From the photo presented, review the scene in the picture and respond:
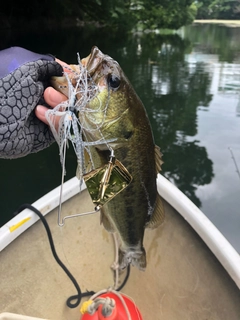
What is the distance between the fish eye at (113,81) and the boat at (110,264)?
1.62m

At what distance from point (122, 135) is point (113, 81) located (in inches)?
9.2

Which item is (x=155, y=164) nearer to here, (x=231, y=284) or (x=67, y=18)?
(x=231, y=284)

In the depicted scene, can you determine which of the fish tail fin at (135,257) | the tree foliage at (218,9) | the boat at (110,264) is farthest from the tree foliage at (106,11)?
the tree foliage at (218,9)

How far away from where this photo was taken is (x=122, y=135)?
1480 mm

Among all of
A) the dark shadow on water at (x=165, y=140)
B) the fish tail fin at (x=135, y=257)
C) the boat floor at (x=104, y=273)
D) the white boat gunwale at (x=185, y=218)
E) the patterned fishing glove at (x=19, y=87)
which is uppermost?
the patterned fishing glove at (x=19, y=87)

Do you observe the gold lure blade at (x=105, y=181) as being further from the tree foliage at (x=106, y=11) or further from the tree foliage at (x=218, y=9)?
the tree foliage at (x=218, y=9)

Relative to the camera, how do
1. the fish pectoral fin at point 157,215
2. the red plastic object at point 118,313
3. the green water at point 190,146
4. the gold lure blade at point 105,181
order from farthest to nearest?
the green water at point 190,146 < the red plastic object at point 118,313 < the fish pectoral fin at point 157,215 < the gold lure blade at point 105,181

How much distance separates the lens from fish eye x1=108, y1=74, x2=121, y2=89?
4.59 feet

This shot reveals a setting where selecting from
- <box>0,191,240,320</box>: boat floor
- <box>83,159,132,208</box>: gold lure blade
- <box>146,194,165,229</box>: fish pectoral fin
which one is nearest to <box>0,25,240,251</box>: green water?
<box>0,191,240,320</box>: boat floor

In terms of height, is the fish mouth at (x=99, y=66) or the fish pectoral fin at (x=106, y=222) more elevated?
the fish mouth at (x=99, y=66)

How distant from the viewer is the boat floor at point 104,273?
2557 mm

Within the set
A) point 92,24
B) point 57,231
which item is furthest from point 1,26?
point 57,231

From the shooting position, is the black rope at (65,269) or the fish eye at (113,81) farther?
the black rope at (65,269)

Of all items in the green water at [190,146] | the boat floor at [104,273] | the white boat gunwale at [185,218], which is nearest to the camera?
the white boat gunwale at [185,218]
